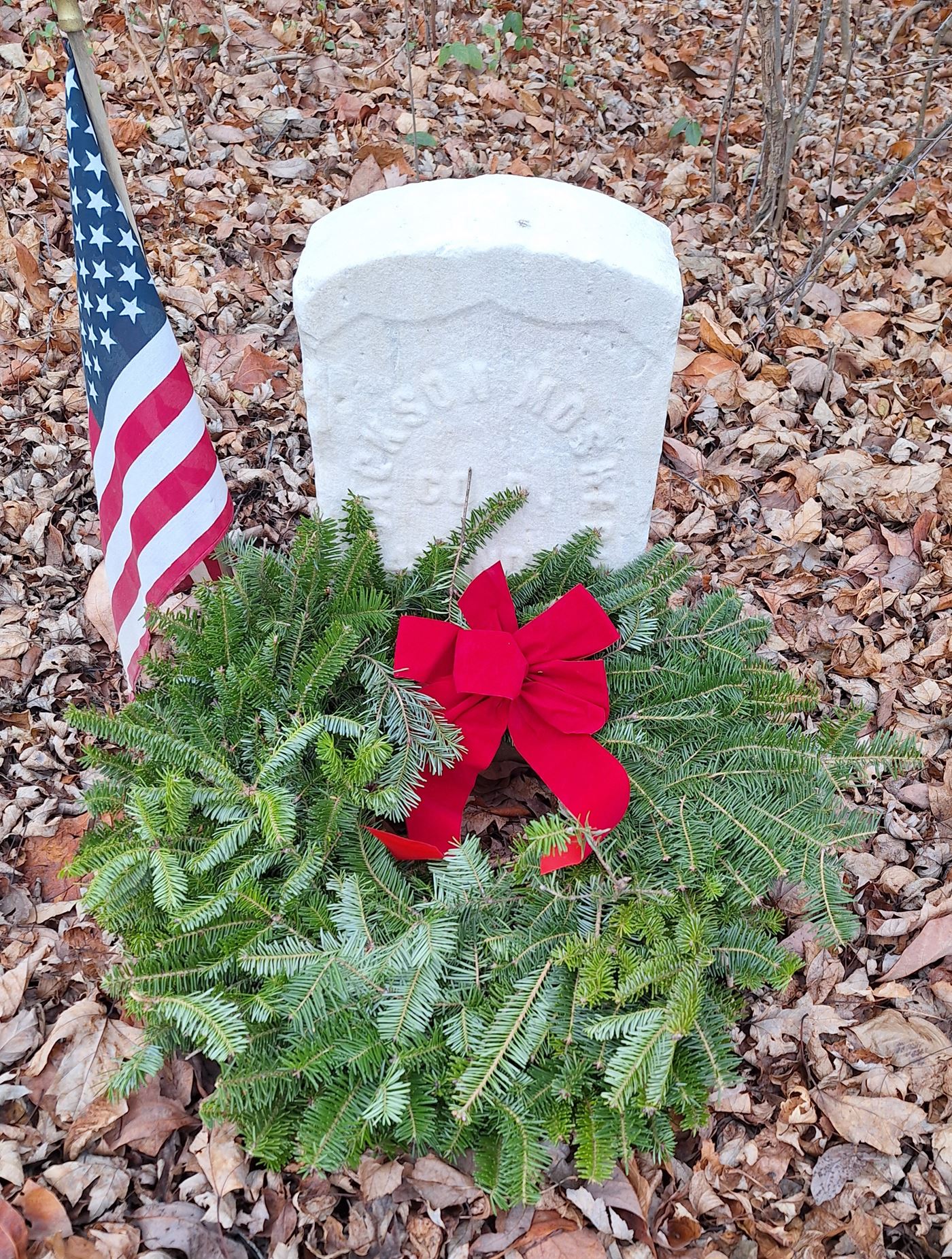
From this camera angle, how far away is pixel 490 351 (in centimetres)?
192

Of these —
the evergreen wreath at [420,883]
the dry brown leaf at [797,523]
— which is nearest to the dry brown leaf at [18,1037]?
the evergreen wreath at [420,883]

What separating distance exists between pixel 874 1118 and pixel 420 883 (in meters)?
0.97

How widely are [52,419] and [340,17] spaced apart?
2611 millimetres

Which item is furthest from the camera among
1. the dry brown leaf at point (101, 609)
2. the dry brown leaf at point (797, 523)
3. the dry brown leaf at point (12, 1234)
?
the dry brown leaf at point (797, 523)

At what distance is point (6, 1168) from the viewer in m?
1.75

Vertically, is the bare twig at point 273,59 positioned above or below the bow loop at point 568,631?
above

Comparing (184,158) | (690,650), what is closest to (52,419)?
(184,158)

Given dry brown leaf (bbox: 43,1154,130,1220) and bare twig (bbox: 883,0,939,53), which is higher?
bare twig (bbox: 883,0,939,53)

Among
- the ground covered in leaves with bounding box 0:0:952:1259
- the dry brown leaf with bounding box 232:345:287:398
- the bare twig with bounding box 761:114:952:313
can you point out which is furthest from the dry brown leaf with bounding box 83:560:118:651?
the bare twig with bounding box 761:114:952:313

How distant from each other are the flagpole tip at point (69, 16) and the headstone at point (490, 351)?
1.93 feet

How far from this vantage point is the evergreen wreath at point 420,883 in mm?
1648

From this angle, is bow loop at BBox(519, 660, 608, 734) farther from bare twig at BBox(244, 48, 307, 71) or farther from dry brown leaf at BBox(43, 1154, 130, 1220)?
bare twig at BBox(244, 48, 307, 71)

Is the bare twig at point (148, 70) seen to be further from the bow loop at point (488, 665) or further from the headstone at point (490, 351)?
the bow loop at point (488, 665)

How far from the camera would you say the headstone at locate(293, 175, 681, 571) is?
1790 millimetres
